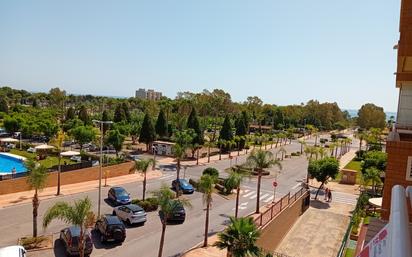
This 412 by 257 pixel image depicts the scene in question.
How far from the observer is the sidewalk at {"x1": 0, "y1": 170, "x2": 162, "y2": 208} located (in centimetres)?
2656

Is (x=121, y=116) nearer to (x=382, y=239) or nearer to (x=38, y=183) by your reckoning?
(x=38, y=183)

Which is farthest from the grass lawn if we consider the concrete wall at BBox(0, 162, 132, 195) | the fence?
the fence

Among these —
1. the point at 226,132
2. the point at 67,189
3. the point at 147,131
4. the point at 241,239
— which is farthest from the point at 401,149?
the point at 226,132

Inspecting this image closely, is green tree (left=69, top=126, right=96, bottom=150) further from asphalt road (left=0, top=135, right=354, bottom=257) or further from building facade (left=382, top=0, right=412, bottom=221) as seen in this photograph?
building facade (left=382, top=0, right=412, bottom=221)

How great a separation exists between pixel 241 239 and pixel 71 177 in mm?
21786

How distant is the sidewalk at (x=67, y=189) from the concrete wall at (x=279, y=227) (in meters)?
16.2

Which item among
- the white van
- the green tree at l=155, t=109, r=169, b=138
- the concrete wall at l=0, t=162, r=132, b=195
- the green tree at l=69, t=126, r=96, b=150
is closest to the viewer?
the white van

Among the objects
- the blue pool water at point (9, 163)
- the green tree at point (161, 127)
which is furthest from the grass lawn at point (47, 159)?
the green tree at point (161, 127)

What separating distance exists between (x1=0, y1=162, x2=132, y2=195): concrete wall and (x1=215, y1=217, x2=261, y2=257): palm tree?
20.0m

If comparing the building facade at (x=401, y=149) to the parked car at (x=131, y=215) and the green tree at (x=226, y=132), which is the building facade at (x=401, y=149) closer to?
the parked car at (x=131, y=215)

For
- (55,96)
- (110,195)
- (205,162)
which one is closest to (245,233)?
(110,195)

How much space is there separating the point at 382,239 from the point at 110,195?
27.7m

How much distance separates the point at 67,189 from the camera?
30562 mm

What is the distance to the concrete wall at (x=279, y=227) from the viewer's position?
21.2 m
